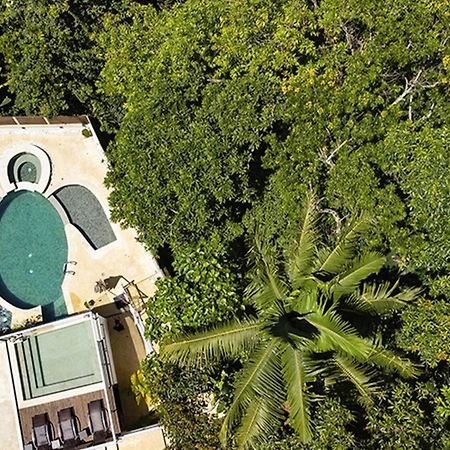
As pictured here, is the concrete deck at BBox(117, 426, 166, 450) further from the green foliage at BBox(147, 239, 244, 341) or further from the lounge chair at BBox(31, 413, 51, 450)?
the green foliage at BBox(147, 239, 244, 341)

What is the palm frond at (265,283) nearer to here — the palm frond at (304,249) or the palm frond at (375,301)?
the palm frond at (304,249)

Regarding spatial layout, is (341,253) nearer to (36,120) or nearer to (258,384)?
(258,384)

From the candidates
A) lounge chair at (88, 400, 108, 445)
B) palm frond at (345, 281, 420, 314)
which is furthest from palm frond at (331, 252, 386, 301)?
lounge chair at (88, 400, 108, 445)

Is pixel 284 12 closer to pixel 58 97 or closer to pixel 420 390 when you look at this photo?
pixel 58 97

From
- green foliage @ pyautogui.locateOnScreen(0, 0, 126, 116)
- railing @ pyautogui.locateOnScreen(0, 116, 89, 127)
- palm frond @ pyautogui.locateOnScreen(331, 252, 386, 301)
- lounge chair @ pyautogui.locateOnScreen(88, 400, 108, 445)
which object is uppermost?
green foliage @ pyautogui.locateOnScreen(0, 0, 126, 116)

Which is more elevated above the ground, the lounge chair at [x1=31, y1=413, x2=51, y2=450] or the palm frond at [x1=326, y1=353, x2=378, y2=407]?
the lounge chair at [x1=31, y1=413, x2=51, y2=450]

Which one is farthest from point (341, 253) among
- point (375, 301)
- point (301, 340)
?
point (301, 340)
